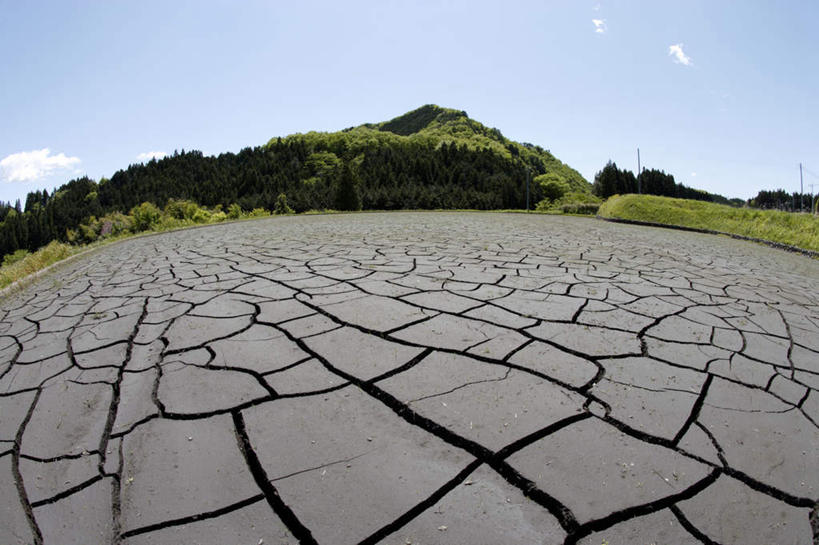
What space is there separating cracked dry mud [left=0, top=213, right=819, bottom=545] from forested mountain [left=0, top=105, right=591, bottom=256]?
89.3ft

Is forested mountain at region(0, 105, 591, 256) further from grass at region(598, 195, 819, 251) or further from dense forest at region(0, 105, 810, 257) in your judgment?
grass at region(598, 195, 819, 251)

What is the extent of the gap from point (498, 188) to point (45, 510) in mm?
46280

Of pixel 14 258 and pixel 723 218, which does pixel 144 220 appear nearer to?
pixel 14 258

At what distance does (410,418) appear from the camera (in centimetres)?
161

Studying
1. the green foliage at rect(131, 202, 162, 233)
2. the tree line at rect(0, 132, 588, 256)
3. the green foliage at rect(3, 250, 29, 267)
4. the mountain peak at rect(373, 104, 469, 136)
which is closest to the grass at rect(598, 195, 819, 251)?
the green foliage at rect(131, 202, 162, 233)

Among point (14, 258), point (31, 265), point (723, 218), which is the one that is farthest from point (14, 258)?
point (723, 218)

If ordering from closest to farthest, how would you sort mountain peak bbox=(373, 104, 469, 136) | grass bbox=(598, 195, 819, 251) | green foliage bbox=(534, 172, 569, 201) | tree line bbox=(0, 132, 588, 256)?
grass bbox=(598, 195, 819, 251) < tree line bbox=(0, 132, 588, 256) < green foliage bbox=(534, 172, 569, 201) < mountain peak bbox=(373, 104, 469, 136)

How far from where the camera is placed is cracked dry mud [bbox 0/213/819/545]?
1.18m

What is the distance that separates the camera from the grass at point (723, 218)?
849 centimetres

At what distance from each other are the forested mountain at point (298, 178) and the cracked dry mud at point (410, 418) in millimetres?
27207

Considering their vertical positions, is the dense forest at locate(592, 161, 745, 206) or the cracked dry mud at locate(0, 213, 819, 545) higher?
the dense forest at locate(592, 161, 745, 206)

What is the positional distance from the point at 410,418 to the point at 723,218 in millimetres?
12607

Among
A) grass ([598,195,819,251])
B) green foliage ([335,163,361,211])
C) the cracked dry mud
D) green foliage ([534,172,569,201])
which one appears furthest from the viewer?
green foliage ([534,172,569,201])

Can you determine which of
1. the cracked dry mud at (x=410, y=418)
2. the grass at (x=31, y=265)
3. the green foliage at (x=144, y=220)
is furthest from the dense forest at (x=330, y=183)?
the cracked dry mud at (x=410, y=418)
